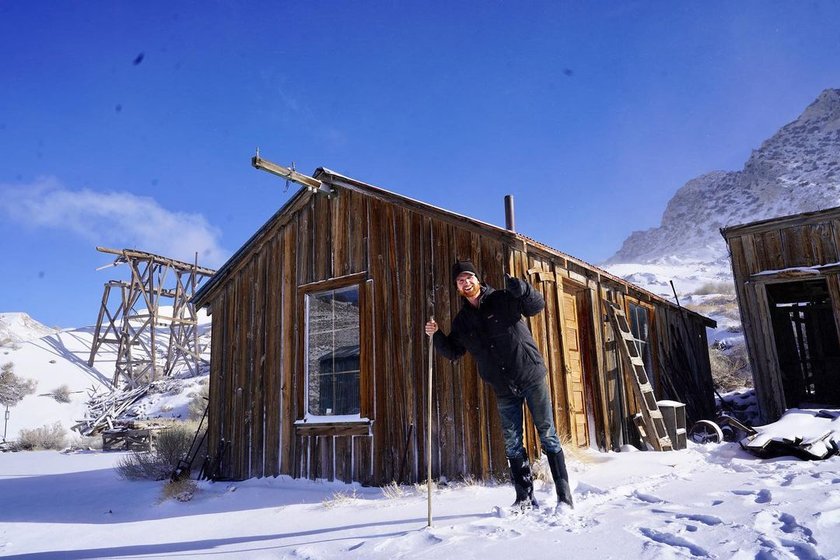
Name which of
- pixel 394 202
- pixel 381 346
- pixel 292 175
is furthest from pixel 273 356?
pixel 394 202

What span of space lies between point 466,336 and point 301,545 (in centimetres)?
196

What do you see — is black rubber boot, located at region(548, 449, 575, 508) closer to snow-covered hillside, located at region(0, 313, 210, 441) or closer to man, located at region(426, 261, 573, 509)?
man, located at region(426, 261, 573, 509)

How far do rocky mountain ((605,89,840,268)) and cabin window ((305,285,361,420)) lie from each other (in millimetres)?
47484

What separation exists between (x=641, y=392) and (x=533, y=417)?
4.21 metres

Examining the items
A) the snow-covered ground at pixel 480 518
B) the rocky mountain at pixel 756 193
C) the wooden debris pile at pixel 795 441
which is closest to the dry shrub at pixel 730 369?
the snow-covered ground at pixel 480 518

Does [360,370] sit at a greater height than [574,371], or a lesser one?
greater

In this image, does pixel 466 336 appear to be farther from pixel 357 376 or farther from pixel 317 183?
pixel 317 183

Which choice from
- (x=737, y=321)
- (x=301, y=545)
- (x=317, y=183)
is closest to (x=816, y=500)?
(x=301, y=545)

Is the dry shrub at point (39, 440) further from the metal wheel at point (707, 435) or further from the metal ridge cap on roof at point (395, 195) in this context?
the metal wheel at point (707, 435)

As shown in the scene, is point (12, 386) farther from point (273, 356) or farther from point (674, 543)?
point (674, 543)

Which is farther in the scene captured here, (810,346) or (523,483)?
(810,346)

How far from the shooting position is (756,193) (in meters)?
68.8

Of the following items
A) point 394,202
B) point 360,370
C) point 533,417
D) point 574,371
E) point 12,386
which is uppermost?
point 394,202

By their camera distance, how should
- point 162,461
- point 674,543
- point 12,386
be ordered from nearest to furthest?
point 674,543 < point 162,461 < point 12,386
